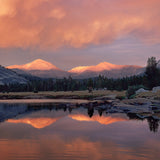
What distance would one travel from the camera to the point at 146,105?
46125mm

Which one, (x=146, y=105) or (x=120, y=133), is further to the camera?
(x=146, y=105)

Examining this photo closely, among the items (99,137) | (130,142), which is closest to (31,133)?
(99,137)

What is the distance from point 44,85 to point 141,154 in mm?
180270

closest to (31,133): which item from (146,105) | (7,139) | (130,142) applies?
(7,139)

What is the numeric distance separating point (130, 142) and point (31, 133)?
10.4m

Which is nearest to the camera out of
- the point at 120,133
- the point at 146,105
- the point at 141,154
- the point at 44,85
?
the point at 141,154

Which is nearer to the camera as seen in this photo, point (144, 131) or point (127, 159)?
point (127, 159)

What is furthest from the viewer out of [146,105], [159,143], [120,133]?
[146,105]

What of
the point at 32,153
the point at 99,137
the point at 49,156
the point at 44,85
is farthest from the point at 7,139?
the point at 44,85

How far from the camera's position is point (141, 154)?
15445mm

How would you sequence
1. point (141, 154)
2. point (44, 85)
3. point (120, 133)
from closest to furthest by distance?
point (141, 154), point (120, 133), point (44, 85)

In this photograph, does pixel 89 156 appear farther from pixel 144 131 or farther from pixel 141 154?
pixel 144 131

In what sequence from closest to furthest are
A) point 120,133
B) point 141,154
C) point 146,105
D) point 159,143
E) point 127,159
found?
point 127,159 → point 141,154 → point 159,143 → point 120,133 → point 146,105

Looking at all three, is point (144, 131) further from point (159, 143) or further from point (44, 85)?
point (44, 85)
